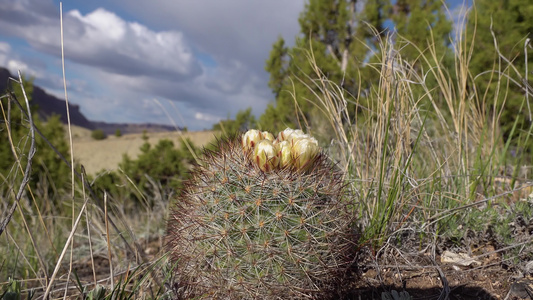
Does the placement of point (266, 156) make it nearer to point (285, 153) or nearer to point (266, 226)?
point (285, 153)

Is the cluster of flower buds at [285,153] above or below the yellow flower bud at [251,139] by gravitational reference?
below

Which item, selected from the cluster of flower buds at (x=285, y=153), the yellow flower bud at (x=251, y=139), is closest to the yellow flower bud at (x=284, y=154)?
the cluster of flower buds at (x=285, y=153)

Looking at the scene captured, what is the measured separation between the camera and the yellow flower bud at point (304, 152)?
158 centimetres

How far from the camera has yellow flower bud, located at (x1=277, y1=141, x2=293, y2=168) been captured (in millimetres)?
1595

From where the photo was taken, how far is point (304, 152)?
1.58 meters

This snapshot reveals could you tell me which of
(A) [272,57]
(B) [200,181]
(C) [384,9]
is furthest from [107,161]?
(B) [200,181]

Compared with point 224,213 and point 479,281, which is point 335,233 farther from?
point 479,281

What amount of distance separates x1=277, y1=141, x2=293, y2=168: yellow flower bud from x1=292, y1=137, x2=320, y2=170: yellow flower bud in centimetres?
2

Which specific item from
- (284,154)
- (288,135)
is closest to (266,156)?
(284,154)

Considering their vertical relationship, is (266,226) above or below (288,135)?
below

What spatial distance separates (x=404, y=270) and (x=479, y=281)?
1.18 ft

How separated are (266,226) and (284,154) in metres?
0.30

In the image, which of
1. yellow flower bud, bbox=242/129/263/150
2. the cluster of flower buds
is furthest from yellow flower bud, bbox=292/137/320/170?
yellow flower bud, bbox=242/129/263/150

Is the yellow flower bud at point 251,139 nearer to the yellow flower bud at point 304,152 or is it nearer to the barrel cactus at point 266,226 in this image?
the barrel cactus at point 266,226
